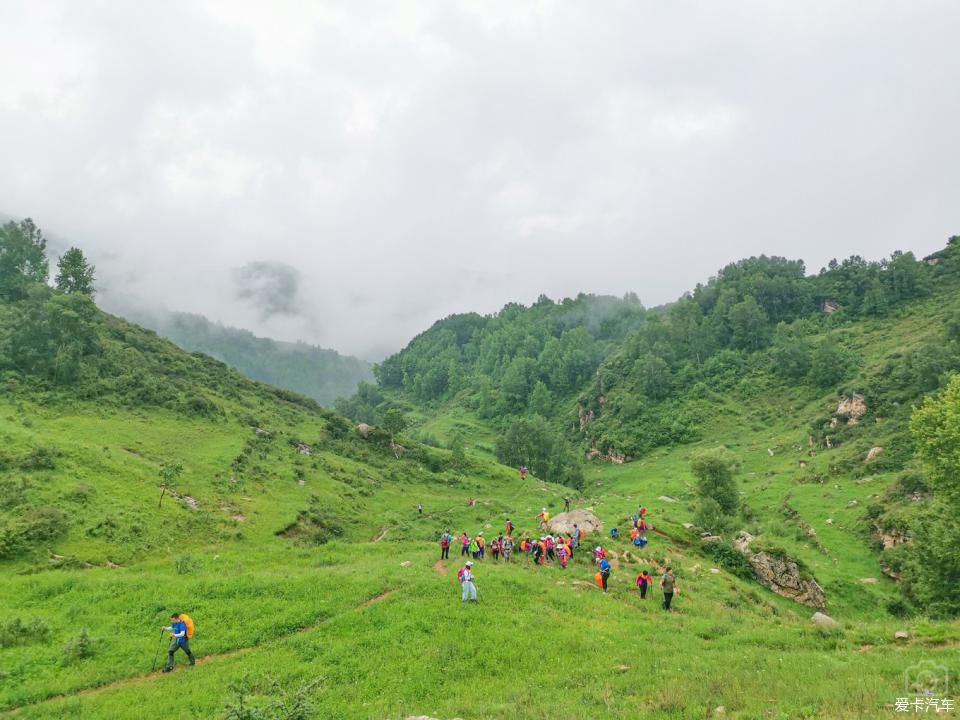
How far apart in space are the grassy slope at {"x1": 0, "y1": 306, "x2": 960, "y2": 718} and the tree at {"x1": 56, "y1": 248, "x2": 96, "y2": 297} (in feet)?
130

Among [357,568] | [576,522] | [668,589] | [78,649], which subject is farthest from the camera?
[576,522]

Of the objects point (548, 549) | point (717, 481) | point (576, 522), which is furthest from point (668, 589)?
point (717, 481)

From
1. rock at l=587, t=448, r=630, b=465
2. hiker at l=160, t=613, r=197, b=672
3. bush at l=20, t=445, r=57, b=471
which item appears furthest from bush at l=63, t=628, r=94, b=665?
rock at l=587, t=448, r=630, b=465

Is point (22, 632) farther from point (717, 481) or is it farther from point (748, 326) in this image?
point (748, 326)

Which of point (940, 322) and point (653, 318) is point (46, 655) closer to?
point (940, 322)

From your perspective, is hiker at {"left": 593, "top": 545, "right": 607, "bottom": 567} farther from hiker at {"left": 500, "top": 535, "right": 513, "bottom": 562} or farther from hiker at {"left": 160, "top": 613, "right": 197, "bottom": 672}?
hiker at {"left": 160, "top": 613, "right": 197, "bottom": 672}

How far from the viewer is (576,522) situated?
43.9 metres

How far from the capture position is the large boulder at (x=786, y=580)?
3781 cm

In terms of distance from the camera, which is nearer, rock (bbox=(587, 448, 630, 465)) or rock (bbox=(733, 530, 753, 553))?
rock (bbox=(733, 530, 753, 553))

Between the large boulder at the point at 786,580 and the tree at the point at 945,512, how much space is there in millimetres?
6647

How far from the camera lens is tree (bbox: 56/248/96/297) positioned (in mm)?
85250

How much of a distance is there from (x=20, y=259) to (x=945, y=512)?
128 meters

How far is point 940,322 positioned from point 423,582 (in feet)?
472

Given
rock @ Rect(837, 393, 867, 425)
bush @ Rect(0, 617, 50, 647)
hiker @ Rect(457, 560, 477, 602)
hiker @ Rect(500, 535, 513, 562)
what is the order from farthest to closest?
rock @ Rect(837, 393, 867, 425)
hiker @ Rect(500, 535, 513, 562)
hiker @ Rect(457, 560, 477, 602)
bush @ Rect(0, 617, 50, 647)
